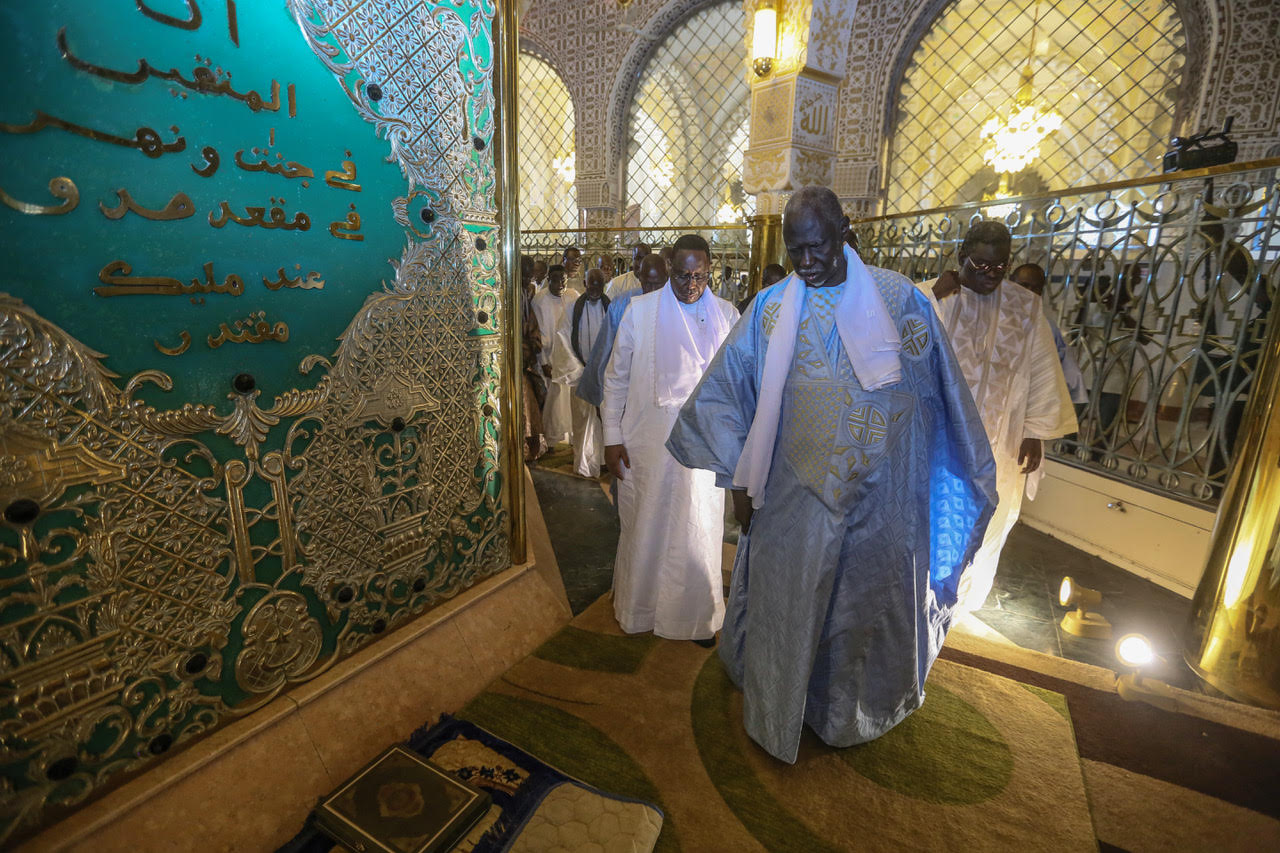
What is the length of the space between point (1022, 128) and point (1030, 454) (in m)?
6.78

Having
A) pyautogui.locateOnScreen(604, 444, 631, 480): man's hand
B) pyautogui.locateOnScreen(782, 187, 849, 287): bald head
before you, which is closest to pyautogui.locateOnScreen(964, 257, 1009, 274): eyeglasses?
pyautogui.locateOnScreen(782, 187, 849, 287): bald head

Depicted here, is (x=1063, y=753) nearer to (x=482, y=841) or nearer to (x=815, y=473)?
(x=815, y=473)

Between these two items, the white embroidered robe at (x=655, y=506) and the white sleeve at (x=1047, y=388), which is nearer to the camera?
the white embroidered robe at (x=655, y=506)

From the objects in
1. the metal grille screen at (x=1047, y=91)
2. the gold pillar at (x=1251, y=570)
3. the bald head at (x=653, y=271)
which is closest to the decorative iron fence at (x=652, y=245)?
the bald head at (x=653, y=271)

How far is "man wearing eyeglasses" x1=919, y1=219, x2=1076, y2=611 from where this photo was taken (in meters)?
2.68

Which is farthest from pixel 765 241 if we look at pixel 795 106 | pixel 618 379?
pixel 618 379

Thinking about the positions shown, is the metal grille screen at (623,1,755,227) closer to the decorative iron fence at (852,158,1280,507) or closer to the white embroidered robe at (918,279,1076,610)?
the decorative iron fence at (852,158,1280,507)

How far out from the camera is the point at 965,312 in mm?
2770

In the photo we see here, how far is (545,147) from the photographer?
11.8 m

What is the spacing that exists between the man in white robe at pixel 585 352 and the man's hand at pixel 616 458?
6.54ft

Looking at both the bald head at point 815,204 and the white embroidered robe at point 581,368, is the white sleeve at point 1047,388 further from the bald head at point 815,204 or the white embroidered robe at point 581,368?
the white embroidered robe at point 581,368

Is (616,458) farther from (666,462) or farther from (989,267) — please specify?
(989,267)

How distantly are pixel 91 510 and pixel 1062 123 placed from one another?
10.3 meters

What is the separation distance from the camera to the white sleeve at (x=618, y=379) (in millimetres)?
2533
